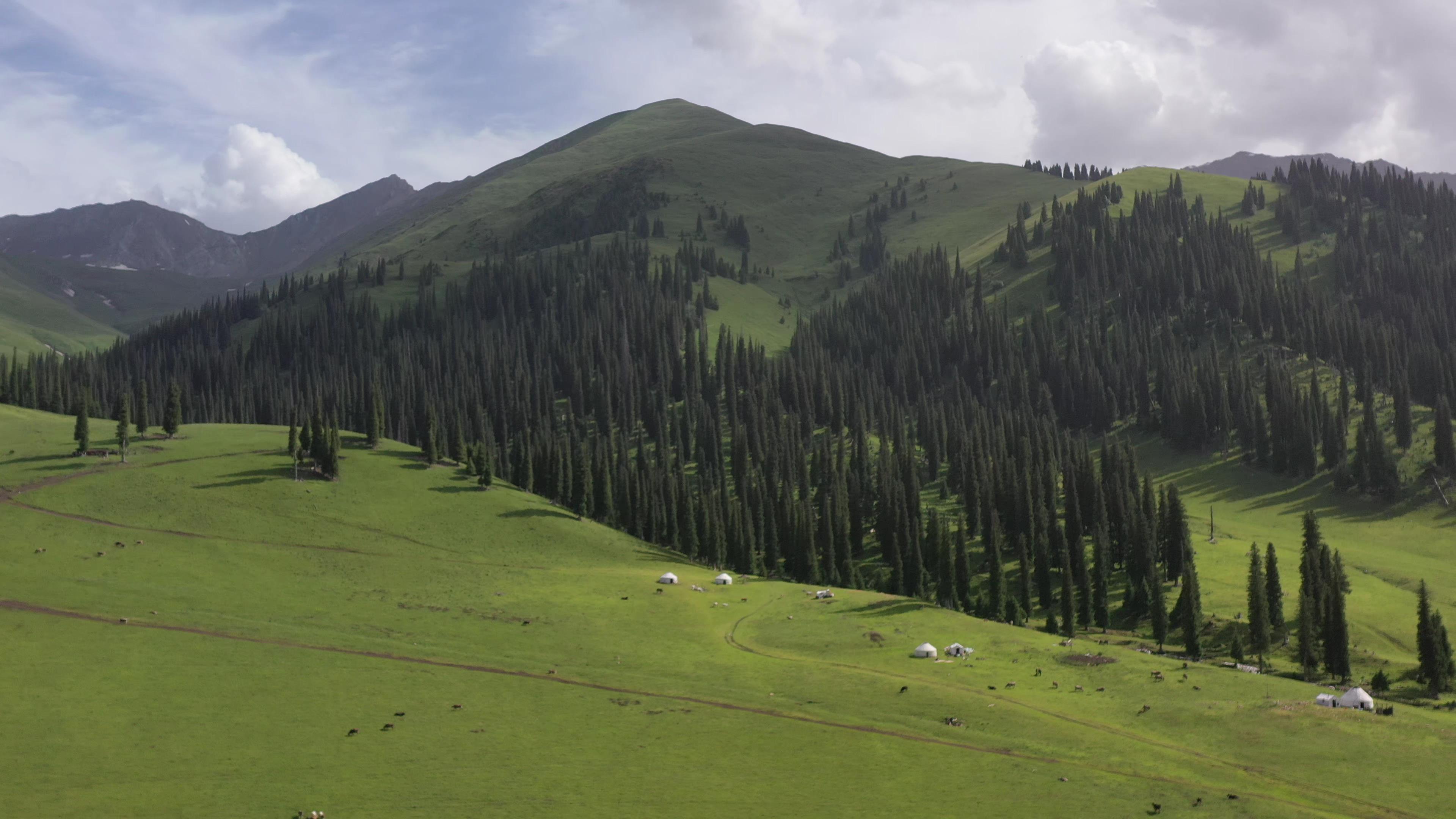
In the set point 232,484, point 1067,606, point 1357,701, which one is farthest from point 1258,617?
point 232,484

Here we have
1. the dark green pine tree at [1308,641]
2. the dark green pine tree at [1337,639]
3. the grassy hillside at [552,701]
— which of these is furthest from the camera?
the dark green pine tree at [1308,641]

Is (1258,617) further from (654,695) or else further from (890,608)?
(654,695)

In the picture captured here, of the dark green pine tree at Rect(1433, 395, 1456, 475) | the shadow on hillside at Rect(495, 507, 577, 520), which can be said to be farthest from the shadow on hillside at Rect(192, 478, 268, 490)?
the dark green pine tree at Rect(1433, 395, 1456, 475)

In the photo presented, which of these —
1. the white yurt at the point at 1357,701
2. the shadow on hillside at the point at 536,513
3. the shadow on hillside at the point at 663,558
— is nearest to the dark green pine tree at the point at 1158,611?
the white yurt at the point at 1357,701

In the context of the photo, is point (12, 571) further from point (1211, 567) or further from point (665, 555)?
point (1211, 567)

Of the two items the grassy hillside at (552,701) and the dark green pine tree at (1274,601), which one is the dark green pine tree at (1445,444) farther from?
the dark green pine tree at (1274,601)

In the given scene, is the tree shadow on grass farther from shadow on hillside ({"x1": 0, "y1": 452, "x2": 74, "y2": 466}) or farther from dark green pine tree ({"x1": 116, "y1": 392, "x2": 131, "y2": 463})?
shadow on hillside ({"x1": 0, "y1": 452, "x2": 74, "y2": 466})

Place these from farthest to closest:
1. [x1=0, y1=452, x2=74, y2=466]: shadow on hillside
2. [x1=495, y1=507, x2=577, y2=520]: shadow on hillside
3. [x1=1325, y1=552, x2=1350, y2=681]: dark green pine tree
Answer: [x1=495, y1=507, x2=577, y2=520]: shadow on hillside, [x1=0, y1=452, x2=74, y2=466]: shadow on hillside, [x1=1325, y1=552, x2=1350, y2=681]: dark green pine tree
